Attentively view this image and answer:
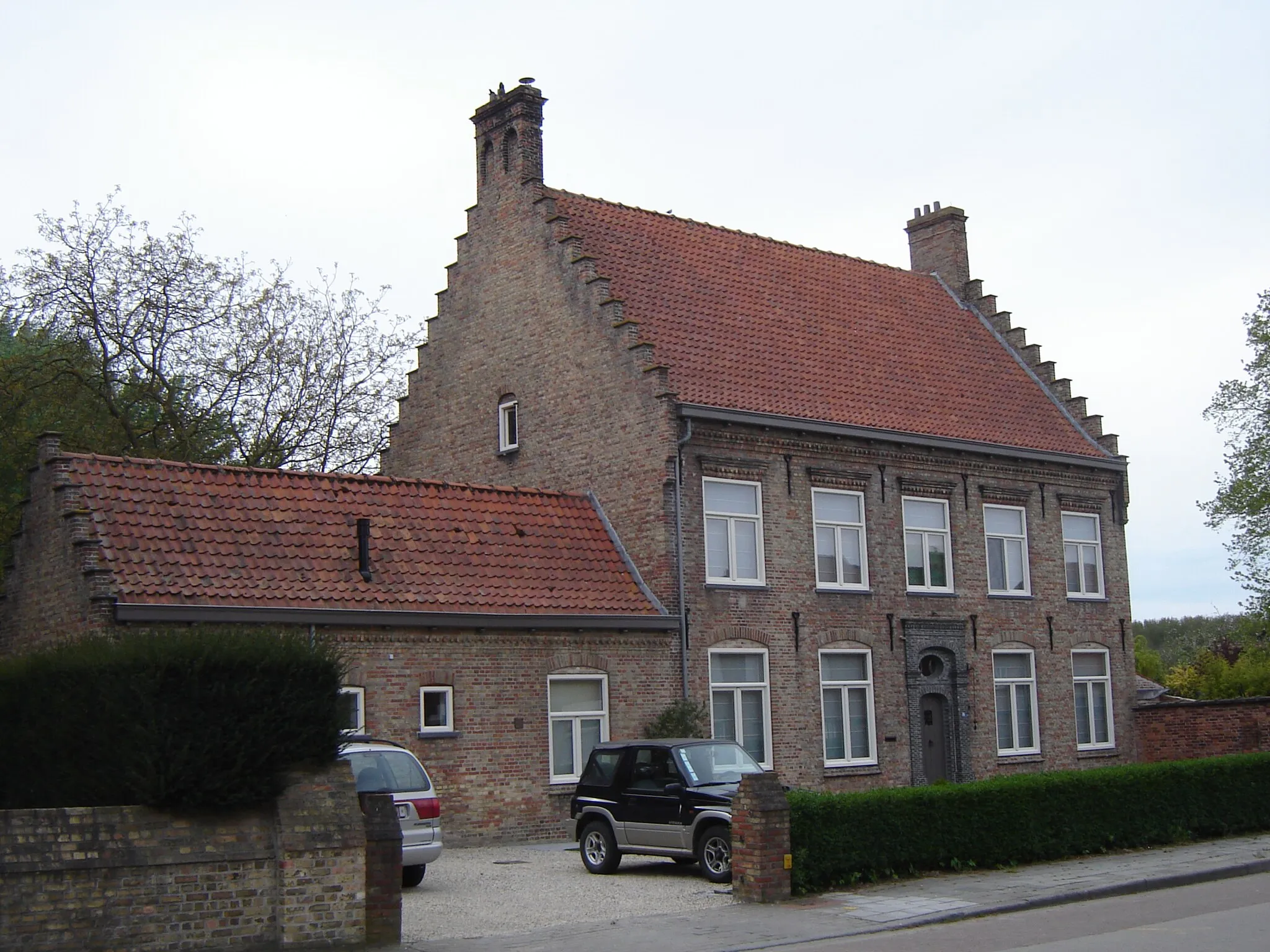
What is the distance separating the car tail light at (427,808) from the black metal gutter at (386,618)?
4164mm

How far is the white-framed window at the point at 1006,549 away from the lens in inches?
1104

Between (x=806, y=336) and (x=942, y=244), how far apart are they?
27.3ft

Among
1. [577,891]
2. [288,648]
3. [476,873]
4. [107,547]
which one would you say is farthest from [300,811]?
[107,547]

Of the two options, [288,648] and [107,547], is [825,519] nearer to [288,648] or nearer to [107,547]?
[107,547]

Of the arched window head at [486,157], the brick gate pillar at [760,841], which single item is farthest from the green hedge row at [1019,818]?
the arched window head at [486,157]

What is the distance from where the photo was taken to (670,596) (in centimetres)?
2294

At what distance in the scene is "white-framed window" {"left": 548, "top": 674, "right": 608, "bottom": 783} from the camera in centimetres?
2136

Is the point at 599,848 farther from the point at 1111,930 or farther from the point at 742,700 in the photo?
the point at 742,700

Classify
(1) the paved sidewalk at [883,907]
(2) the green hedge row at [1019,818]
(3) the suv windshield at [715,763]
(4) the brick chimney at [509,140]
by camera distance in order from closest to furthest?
(1) the paved sidewalk at [883,907]
(2) the green hedge row at [1019,818]
(3) the suv windshield at [715,763]
(4) the brick chimney at [509,140]

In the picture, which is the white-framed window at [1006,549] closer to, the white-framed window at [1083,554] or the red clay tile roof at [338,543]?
the white-framed window at [1083,554]

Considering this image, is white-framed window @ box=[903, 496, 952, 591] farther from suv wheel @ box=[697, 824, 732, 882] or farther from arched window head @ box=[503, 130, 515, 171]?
suv wheel @ box=[697, 824, 732, 882]

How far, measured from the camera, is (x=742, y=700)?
2380 centimetres

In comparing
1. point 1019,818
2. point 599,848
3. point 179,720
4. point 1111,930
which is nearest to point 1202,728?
point 1019,818

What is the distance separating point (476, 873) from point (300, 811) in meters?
5.49
